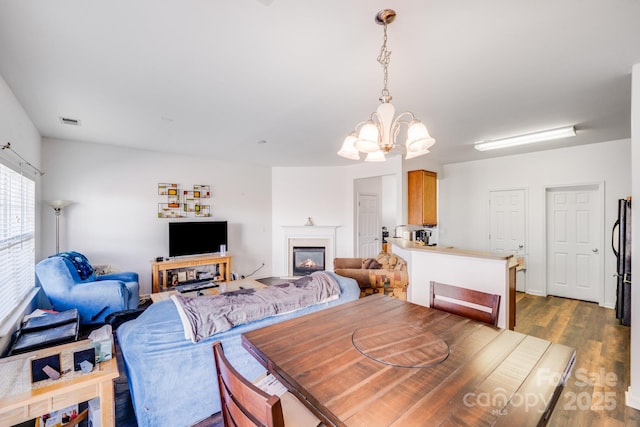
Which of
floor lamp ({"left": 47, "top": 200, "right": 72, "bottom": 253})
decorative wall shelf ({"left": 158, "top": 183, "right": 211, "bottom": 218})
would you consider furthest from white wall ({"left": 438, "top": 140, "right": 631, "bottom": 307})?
floor lamp ({"left": 47, "top": 200, "right": 72, "bottom": 253})

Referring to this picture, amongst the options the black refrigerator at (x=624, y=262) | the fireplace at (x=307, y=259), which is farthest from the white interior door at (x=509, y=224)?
the fireplace at (x=307, y=259)

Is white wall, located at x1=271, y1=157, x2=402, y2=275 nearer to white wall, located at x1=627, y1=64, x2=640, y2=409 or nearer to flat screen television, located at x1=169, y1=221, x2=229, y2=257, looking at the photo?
flat screen television, located at x1=169, y1=221, x2=229, y2=257

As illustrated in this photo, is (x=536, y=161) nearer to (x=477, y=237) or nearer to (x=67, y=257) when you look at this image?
(x=477, y=237)

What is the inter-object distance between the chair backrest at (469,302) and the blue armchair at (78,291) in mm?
3456

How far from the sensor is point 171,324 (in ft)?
5.56

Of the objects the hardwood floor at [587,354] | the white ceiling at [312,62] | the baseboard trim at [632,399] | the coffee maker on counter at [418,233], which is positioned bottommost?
the hardwood floor at [587,354]

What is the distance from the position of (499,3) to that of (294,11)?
1086 mm

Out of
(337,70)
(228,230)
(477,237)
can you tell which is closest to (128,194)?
(228,230)

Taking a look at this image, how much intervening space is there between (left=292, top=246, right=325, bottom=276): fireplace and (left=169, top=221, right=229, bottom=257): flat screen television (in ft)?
5.27

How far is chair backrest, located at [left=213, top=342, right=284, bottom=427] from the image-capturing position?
69cm

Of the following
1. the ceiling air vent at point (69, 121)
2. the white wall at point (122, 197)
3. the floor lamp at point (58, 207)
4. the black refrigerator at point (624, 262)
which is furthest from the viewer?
the white wall at point (122, 197)

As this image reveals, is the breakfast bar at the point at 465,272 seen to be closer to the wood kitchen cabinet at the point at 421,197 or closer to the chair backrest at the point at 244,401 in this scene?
the wood kitchen cabinet at the point at 421,197

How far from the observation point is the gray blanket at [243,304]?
5.72 ft

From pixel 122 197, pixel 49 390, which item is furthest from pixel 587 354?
pixel 122 197
